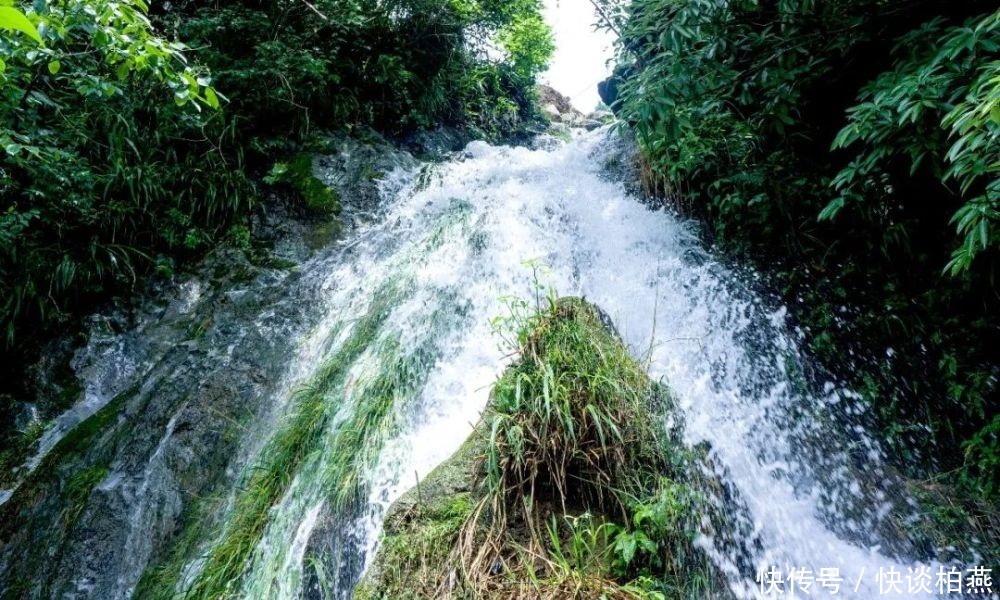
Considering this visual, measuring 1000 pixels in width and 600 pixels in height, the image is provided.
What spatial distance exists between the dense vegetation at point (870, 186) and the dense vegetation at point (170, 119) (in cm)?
322

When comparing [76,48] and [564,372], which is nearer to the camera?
[564,372]

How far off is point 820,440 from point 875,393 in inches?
23.9

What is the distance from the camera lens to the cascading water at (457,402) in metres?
2.96

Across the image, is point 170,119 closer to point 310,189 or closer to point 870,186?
point 310,189

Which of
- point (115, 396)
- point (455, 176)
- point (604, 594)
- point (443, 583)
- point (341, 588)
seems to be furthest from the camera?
point (455, 176)

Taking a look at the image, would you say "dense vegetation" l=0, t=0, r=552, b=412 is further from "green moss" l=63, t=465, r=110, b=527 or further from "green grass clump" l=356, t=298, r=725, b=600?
"green grass clump" l=356, t=298, r=725, b=600

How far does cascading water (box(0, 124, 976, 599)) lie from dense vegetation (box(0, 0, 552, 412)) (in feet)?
4.38

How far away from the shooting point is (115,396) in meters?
4.93

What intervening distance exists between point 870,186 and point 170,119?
22.9 ft

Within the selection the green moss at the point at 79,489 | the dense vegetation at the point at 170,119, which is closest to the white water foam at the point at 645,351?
the green moss at the point at 79,489

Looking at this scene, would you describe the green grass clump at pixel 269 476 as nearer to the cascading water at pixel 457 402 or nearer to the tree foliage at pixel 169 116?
the cascading water at pixel 457 402

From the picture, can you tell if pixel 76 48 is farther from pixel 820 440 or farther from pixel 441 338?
pixel 820 440

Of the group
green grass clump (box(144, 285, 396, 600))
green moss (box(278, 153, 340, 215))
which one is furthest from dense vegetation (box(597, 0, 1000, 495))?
green moss (box(278, 153, 340, 215))

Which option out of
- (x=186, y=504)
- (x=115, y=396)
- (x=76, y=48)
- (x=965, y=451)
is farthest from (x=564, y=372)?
(x=76, y=48)
